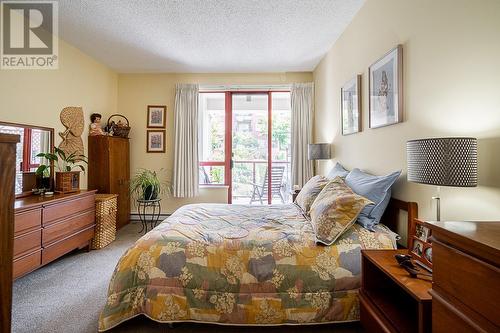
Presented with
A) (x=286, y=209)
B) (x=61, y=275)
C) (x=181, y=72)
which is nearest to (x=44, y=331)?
(x=61, y=275)

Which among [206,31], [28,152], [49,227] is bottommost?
[49,227]

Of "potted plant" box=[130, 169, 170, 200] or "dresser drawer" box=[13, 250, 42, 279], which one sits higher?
"potted plant" box=[130, 169, 170, 200]

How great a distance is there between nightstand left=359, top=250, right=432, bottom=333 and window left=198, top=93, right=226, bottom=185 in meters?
3.27

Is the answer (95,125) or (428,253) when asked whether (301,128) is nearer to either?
(428,253)

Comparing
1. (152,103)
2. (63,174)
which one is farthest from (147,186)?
(152,103)

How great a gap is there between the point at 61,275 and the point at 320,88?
4.12 metres

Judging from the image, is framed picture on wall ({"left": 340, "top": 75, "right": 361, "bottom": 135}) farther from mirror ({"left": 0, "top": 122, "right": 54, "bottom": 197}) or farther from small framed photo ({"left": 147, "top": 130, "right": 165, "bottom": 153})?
mirror ({"left": 0, "top": 122, "right": 54, "bottom": 197})

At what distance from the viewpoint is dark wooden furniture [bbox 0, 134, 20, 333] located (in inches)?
26.9

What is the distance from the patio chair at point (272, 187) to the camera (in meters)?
4.43

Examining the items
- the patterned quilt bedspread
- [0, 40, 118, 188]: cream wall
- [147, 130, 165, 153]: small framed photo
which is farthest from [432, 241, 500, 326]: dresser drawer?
[147, 130, 165, 153]: small framed photo

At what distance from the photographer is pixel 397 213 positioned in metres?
1.81

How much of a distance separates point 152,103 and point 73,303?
3.33 meters

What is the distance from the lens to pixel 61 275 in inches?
93.3

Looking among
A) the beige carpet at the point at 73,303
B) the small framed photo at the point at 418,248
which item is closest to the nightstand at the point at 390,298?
the small framed photo at the point at 418,248
